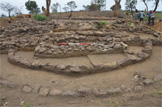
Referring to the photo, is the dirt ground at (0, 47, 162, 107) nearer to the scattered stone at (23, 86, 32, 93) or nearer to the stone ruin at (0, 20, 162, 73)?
the scattered stone at (23, 86, 32, 93)

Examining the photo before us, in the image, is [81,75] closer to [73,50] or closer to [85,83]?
[85,83]

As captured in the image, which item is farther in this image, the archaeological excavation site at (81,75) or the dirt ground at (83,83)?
the archaeological excavation site at (81,75)

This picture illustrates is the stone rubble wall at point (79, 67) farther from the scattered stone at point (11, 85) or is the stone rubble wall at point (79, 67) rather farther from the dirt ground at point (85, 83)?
the scattered stone at point (11, 85)

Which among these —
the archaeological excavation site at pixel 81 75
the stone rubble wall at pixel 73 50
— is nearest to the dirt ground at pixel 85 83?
the archaeological excavation site at pixel 81 75

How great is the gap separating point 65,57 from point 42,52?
1.16 metres

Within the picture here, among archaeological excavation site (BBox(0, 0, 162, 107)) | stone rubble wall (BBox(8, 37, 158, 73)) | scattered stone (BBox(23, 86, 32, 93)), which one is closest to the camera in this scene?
archaeological excavation site (BBox(0, 0, 162, 107))

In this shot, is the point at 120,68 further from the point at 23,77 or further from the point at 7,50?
the point at 7,50

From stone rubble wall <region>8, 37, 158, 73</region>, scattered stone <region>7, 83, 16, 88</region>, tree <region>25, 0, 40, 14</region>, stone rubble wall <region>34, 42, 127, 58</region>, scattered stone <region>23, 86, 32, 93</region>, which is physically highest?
tree <region>25, 0, 40, 14</region>

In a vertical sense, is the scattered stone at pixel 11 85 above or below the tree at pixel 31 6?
below

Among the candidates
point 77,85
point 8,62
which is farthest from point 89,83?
point 8,62

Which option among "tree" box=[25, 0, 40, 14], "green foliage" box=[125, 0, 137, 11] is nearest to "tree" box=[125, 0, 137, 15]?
"green foliage" box=[125, 0, 137, 11]

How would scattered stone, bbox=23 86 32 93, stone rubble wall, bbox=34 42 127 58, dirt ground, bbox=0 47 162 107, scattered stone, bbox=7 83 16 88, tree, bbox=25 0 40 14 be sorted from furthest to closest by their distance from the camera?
tree, bbox=25 0 40 14
stone rubble wall, bbox=34 42 127 58
scattered stone, bbox=7 83 16 88
scattered stone, bbox=23 86 32 93
dirt ground, bbox=0 47 162 107

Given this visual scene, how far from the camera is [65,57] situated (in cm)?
539

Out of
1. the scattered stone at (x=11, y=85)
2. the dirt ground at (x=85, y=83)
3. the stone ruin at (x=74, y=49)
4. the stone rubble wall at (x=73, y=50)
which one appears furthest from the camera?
the stone rubble wall at (x=73, y=50)
